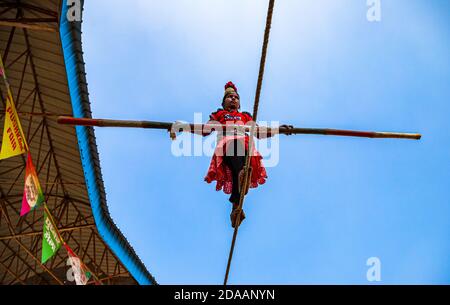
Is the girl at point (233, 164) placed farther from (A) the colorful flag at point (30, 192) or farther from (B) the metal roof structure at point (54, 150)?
(B) the metal roof structure at point (54, 150)

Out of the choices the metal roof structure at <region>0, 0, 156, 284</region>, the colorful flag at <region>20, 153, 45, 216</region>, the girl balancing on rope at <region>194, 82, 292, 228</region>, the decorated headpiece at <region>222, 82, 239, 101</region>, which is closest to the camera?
the girl balancing on rope at <region>194, 82, 292, 228</region>

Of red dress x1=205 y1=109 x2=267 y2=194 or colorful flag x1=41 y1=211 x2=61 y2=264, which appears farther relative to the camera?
colorful flag x1=41 y1=211 x2=61 y2=264

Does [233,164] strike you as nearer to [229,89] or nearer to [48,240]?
[229,89]

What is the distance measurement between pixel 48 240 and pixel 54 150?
91.4 inches

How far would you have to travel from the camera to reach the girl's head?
6.11 meters

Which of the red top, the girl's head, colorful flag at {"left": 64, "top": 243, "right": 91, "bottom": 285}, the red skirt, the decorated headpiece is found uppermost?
the decorated headpiece

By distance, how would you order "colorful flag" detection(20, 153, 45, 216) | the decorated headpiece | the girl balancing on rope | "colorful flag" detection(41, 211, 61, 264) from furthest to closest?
"colorful flag" detection(41, 211, 61, 264)
"colorful flag" detection(20, 153, 45, 216)
the decorated headpiece
the girl balancing on rope

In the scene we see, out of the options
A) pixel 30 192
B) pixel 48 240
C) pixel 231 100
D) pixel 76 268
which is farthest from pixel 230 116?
pixel 76 268

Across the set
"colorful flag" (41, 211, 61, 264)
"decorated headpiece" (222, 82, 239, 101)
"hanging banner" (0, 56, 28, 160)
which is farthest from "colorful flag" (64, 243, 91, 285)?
"decorated headpiece" (222, 82, 239, 101)

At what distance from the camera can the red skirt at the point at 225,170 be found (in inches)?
216

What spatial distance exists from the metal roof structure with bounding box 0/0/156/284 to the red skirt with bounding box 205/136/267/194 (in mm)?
2992

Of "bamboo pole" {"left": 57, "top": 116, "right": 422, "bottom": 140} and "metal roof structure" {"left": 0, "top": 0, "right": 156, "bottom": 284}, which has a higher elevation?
"metal roof structure" {"left": 0, "top": 0, "right": 156, "bottom": 284}

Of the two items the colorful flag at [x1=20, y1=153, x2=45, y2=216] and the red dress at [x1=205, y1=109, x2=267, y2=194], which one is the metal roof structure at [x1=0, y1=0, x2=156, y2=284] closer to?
the colorful flag at [x1=20, y1=153, x2=45, y2=216]
